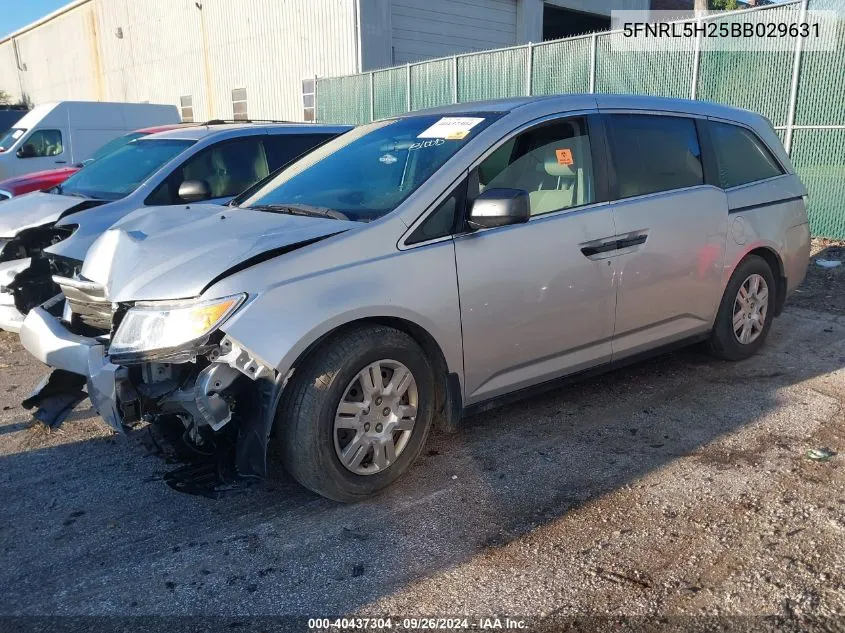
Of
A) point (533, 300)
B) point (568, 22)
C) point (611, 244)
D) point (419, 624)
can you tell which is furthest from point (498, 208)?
point (568, 22)

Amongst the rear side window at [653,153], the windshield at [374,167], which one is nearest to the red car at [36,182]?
the windshield at [374,167]

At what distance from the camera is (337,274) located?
10.3 ft

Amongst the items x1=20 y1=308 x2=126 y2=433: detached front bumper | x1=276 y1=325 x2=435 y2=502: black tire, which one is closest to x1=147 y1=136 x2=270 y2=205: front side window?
x1=20 y1=308 x2=126 y2=433: detached front bumper

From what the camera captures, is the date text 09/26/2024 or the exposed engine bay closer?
the date text 09/26/2024

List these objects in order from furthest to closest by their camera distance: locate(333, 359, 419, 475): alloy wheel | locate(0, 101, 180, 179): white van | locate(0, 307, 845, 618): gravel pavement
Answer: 1. locate(0, 101, 180, 179): white van
2. locate(333, 359, 419, 475): alloy wheel
3. locate(0, 307, 845, 618): gravel pavement

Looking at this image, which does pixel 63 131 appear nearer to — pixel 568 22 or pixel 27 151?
pixel 27 151

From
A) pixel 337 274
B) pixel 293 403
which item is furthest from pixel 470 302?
pixel 293 403

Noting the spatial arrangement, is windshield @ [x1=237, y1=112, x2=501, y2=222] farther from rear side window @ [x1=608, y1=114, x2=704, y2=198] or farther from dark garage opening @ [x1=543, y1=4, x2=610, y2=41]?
dark garage opening @ [x1=543, y1=4, x2=610, y2=41]

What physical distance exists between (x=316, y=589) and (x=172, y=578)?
59cm

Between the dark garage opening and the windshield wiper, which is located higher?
the dark garage opening

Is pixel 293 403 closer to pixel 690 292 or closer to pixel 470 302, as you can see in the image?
pixel 470 302

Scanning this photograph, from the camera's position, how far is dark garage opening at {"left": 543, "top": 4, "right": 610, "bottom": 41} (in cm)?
2379

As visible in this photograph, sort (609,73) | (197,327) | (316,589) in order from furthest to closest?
1. (609,73)
2. (197,327)
3. (316,589)

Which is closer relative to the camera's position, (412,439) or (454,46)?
(412,439)
